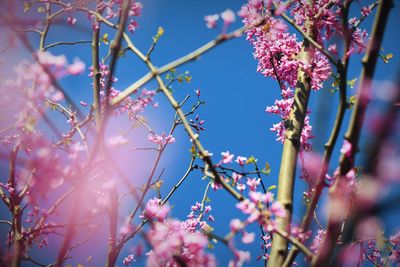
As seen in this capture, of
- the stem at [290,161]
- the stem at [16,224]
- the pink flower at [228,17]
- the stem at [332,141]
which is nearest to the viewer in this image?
the stem at [332,141]

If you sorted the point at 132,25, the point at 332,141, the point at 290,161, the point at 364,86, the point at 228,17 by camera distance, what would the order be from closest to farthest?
1. the point at 364,86
2. the point at 332,141
3. the point at 228,17
4. the point at 290,161
5. the point at 132,25

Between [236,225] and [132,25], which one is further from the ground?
[132,25]

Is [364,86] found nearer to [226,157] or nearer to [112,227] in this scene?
[226,157]

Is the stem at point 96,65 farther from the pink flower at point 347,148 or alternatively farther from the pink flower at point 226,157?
the pink flower at point 347,148

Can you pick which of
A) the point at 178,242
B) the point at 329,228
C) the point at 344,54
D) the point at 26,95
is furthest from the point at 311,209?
the point at 26,95

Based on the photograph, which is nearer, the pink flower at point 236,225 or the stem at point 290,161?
the pink flower at point 236,225

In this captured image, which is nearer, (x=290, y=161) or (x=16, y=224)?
(x=290, y=161)

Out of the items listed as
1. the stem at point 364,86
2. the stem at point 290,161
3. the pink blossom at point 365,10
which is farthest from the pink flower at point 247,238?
the pink blossom at point 365,10

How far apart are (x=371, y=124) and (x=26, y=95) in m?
1.89

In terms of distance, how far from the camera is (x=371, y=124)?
30.9 inches

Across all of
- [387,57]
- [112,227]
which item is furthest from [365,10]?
[112,227]

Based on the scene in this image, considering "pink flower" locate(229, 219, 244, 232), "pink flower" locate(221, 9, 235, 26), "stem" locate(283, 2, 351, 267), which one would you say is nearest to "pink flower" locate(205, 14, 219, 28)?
"pink flower" locate(221, 9, 235, 26)

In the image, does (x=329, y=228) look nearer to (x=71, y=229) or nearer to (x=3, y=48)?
(x=71, y=229)

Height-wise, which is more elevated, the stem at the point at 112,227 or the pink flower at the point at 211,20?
the pink flower at the point at 211,20
